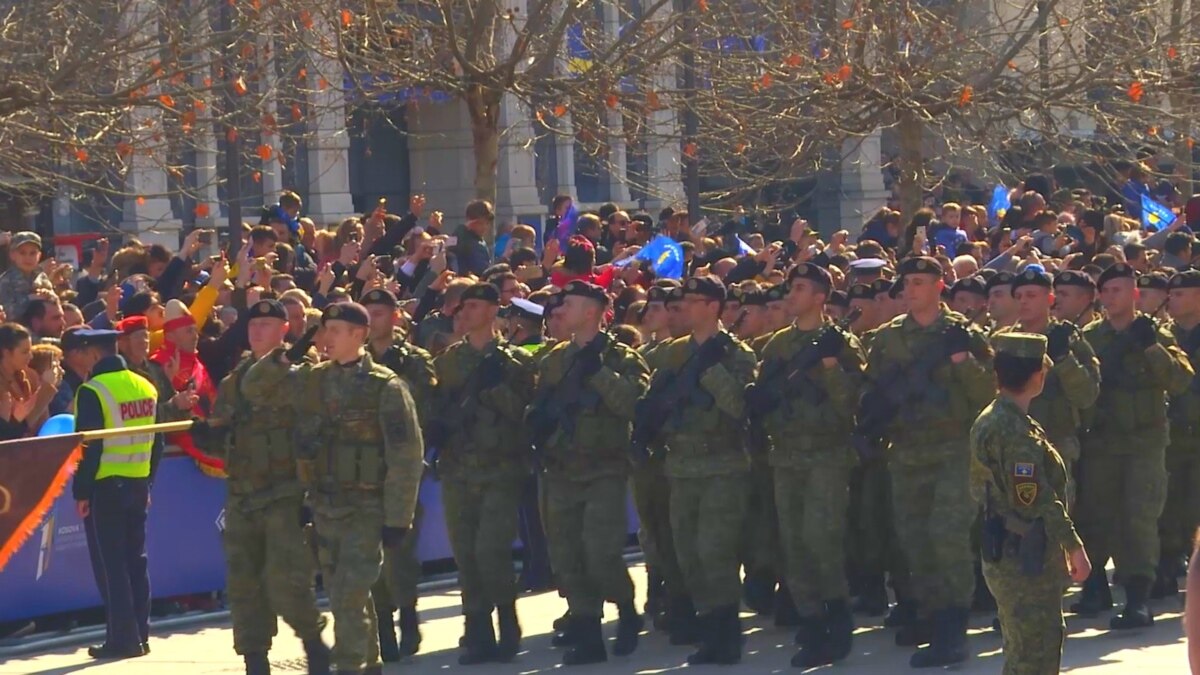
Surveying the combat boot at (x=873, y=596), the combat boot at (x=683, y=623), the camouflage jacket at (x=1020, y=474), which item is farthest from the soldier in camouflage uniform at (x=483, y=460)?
the camouflage jacket at (x=1020, y=474)

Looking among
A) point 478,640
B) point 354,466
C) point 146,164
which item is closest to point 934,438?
point 478,640

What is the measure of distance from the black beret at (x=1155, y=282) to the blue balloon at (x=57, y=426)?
598cm

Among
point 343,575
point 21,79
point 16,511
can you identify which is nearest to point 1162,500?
point 343,575

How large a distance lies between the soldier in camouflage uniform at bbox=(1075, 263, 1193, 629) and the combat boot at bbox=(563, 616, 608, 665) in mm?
2687

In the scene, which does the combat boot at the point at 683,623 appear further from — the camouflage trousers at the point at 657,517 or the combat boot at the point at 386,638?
the combat boot at the point at 386,638

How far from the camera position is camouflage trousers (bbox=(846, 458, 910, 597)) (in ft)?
A: 36.0

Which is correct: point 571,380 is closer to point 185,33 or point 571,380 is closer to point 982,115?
point 185,33

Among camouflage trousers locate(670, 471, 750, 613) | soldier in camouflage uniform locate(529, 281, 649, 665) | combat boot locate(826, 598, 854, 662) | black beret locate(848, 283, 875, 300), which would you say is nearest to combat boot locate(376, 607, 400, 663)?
soldier in camouflage uniform locate(529, 281, 649, 665)

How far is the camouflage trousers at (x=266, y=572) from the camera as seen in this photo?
934 cm

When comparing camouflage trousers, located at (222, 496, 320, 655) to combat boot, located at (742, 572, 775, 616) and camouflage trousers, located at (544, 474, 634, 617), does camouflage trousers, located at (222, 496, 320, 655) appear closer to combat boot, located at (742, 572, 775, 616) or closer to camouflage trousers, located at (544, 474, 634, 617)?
camouflage trousers, located at (544, 474, 634, 617)

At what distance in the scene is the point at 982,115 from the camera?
704 inches

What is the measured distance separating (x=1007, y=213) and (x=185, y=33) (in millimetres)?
8979

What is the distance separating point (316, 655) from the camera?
955cm

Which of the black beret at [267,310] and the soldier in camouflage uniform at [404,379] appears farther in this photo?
the soldier in camouflage uniform at [404,379]
